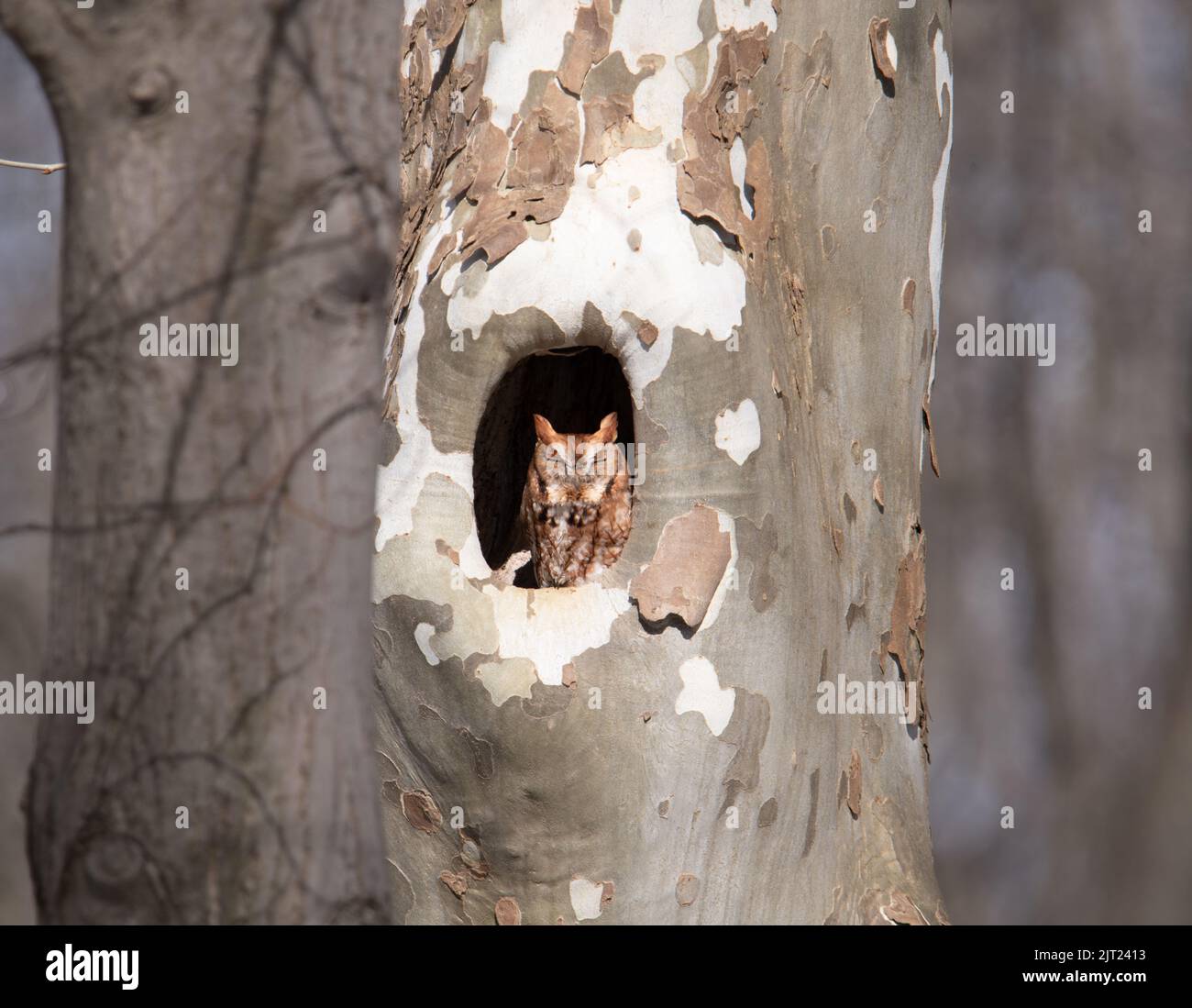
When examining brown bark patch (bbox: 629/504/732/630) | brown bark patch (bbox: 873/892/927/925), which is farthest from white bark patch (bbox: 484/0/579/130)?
brown bark patch (bbox: 873/892/927/925)

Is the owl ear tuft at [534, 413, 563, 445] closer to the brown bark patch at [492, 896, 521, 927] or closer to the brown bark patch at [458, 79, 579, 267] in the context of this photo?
the brown bark patch at [458, 79, 579, 267]

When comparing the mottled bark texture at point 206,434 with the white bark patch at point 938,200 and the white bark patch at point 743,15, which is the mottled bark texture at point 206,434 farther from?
the white bark patch at point 938,200

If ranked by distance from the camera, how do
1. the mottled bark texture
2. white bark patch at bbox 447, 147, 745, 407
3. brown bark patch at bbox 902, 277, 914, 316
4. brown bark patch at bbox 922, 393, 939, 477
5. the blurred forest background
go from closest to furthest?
the mottled bark texture < white bark patch at bbox 447, 147, 745, 407 < brown bark patch at bbox 902, 277, 914, 316 < brown bark patch at bbox 922, 393, 939, 477 < the blurred forest background

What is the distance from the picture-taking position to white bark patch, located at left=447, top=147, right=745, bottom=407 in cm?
168

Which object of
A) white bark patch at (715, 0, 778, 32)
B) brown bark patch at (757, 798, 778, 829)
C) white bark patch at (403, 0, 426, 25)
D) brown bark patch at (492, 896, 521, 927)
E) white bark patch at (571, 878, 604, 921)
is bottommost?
brown bark patch at (492, 896, 521, 927)

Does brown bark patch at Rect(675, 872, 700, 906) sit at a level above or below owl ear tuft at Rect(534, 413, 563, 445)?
below

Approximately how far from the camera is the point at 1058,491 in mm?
4641

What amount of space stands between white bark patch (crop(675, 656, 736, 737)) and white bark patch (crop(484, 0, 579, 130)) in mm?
830

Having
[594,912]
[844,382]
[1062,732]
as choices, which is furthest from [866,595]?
[1062,732]

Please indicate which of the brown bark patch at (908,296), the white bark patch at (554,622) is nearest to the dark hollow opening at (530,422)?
the brown bark patch at (908,296)

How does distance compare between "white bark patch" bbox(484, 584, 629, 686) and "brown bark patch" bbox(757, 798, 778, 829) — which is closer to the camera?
"white bark patch" bbox(484, 584, 629, 686)

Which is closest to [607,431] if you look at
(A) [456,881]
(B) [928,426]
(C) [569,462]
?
(C) [569,462]

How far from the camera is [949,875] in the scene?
487 centimetres

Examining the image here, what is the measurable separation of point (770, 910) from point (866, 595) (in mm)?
572
